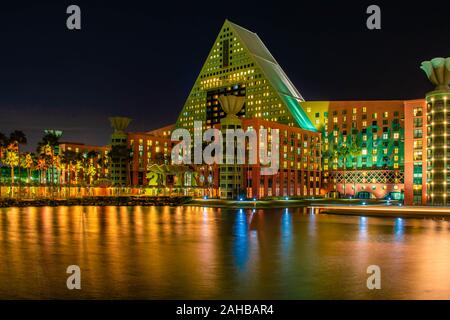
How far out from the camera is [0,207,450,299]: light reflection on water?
12.5m

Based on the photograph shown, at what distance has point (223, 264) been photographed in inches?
663

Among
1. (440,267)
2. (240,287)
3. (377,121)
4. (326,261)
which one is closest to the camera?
(240,287)

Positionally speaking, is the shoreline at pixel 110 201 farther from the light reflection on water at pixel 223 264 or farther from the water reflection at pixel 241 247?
the water reflection at pixel 241 247

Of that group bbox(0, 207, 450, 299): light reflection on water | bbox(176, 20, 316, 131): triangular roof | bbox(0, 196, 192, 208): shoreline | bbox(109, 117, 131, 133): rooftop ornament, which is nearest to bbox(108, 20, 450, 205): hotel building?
bbox(176, 20, 316, 131): triangular roof

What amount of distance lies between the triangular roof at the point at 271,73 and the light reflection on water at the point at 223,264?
103794 mm

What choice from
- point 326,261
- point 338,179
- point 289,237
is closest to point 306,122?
point 338,179

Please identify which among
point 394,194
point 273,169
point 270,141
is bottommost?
point 394,194

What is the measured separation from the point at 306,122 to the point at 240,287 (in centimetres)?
12430

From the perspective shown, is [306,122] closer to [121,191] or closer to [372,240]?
[121,191]

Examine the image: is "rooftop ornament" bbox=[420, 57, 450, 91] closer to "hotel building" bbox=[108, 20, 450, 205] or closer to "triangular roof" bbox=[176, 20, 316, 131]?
"hotel building" bbox=[108, 20, 450, 205]

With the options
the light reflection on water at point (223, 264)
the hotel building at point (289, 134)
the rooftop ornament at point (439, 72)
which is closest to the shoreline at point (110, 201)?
the hotel building at point (289, 134)

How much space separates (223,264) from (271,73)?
13088 cm

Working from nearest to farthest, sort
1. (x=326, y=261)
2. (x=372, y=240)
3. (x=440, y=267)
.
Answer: (x=440, y=267) < (x=326, y=261) < (x=372, y=240)

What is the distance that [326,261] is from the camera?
58.0 feet
